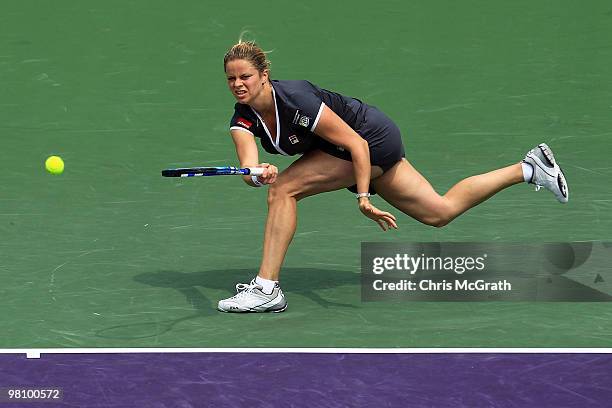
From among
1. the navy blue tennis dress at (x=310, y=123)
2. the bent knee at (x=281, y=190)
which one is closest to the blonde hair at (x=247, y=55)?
the navy blue tennis dress at (x=310, y=123)

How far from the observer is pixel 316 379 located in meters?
8.41

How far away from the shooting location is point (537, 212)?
1209 centimetres

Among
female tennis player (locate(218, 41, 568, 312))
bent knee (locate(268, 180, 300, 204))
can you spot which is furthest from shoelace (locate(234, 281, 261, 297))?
bent knee (locate(268, 180, 300, 204))

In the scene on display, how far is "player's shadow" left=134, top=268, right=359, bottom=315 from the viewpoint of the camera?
408 inches

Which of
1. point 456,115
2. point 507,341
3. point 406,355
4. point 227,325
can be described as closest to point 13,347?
point 227,325

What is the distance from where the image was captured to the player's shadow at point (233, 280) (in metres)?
10.4

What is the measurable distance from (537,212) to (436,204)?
180cm

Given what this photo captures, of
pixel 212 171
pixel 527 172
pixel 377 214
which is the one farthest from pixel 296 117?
pixel 527 172

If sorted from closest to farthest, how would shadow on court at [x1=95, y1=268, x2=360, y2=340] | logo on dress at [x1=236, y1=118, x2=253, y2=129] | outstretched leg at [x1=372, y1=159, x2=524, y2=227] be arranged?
1. logo on dress at [x1=236, y1=118, x2=253, y2=129]
2. shadow on court at [x1=95, y1=268, x2=360, y2=340]
3. outstretched leg at [x1=372, y1=159, x2=524, y2=227]

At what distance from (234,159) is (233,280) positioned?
111 inches

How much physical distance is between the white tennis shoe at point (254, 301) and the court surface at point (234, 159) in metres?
0.08

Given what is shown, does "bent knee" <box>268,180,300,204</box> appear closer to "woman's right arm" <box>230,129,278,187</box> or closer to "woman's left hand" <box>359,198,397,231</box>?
"woman's right arm" <box>230,129,278,187</box>

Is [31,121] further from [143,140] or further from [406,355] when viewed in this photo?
[406,355]

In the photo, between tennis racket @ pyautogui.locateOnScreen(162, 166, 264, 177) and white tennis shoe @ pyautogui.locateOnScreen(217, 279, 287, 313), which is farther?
white tennis shoe @ pyautogui.locateOnScreen(217, 279, 287, 313)
